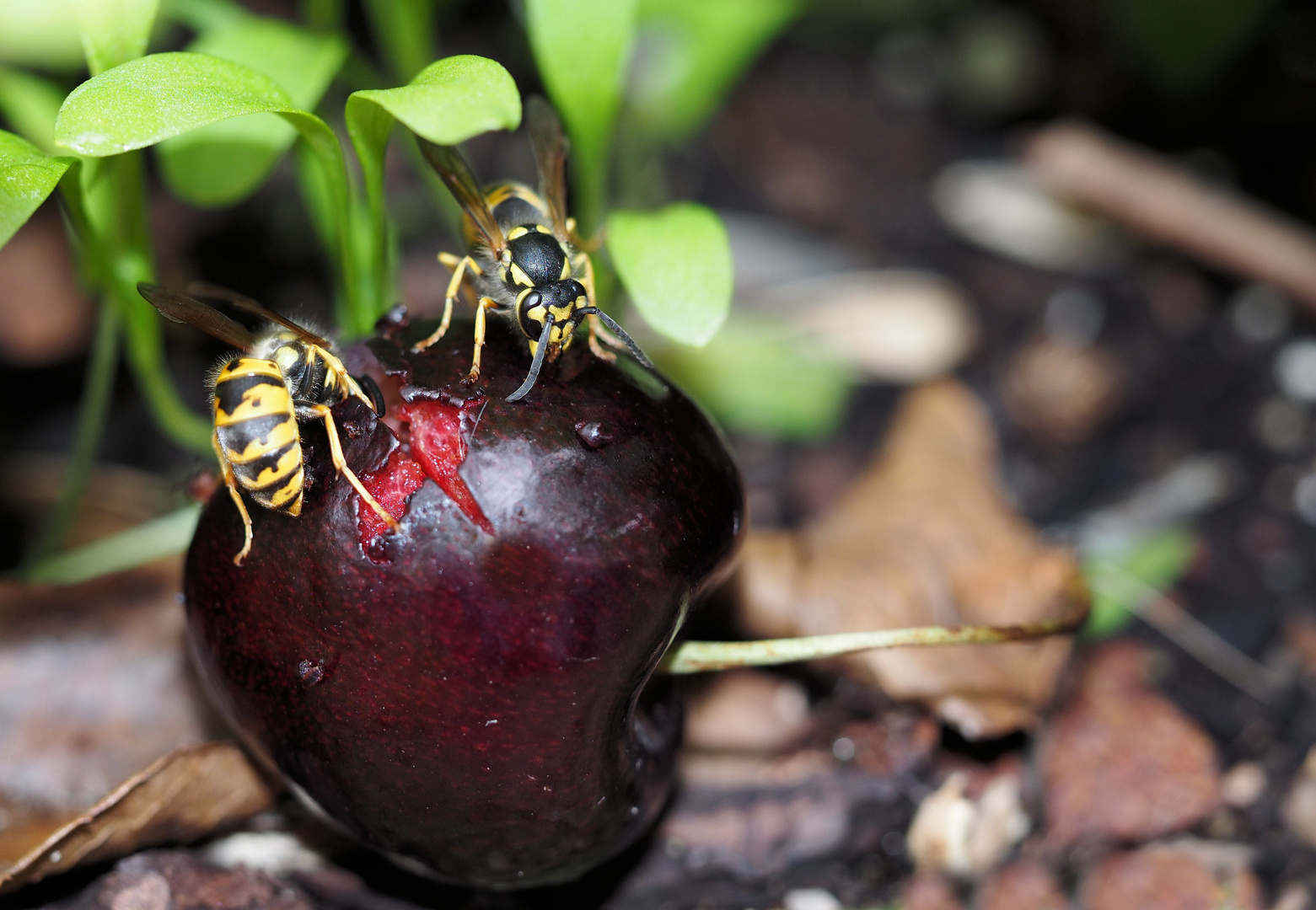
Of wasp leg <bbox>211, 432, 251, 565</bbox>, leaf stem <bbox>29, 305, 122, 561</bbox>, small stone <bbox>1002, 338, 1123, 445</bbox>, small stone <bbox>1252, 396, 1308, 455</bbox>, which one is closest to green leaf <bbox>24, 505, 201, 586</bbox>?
leaf stem <bbox>29, 305, 122, 561</bbox>

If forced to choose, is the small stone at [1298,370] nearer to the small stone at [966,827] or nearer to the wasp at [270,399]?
the small stone at [966,827]

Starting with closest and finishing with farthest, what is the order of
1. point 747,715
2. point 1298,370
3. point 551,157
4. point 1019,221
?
point 551,157, point 747,715, point 1298,370, point 1019,221

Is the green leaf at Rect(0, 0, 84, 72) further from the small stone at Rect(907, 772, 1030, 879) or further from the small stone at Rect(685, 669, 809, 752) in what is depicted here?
the small stone at Rect(907, 772, 1030, 879)

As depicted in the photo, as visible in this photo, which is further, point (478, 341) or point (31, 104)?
point (31, 104)

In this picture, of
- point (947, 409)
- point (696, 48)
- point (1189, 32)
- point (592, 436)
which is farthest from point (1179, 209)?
point (592, 436)

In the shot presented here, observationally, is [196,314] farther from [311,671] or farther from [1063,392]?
[1063,392]

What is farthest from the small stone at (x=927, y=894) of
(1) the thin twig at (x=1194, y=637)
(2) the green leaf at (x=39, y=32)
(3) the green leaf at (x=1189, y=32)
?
(3) the green leaf at (x=1189, y=32)

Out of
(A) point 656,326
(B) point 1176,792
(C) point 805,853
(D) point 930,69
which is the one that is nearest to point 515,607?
(A) point 656,326
